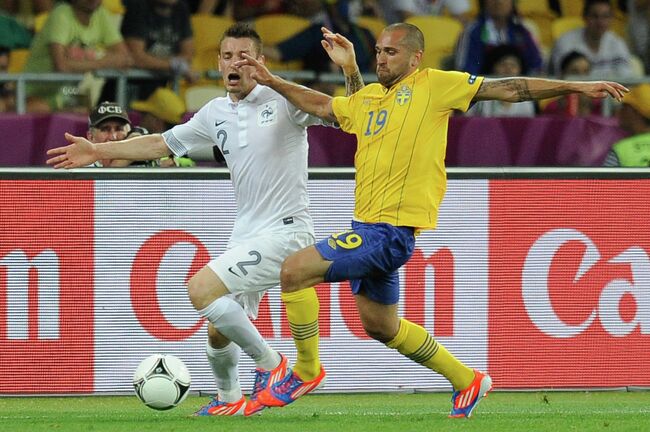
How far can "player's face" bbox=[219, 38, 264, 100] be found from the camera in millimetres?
7758

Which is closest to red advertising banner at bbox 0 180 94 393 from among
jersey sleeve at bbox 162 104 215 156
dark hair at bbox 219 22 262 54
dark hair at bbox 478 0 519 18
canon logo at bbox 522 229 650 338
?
jersey sleeve at bbox 162 104 215 156

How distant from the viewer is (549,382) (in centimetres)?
956

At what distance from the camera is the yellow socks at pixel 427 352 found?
766 centimetres

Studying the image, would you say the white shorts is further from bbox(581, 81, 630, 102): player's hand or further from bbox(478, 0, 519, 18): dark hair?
bbox(478, 0, 519, 18): dark hair

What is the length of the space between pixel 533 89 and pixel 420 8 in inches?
287

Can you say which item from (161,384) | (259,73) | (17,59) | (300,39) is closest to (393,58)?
Result: (259,73)

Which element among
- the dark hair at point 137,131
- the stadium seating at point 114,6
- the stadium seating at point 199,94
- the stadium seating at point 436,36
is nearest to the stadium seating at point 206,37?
the stadium seating at point 114,6

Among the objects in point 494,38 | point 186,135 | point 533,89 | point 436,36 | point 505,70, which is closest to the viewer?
point 533,89

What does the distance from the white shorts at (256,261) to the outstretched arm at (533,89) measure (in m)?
1.34

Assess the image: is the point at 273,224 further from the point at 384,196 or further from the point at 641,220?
the point at 641,220

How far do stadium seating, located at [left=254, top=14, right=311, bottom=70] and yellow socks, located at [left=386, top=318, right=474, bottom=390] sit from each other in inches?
238

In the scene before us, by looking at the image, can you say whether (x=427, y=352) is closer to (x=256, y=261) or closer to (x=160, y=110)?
(x=256, y=261)

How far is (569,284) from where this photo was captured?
379 inches

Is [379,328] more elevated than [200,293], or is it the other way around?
[200,293]
